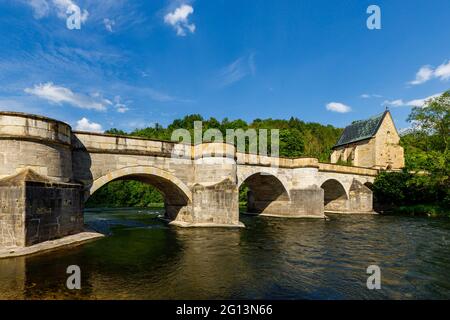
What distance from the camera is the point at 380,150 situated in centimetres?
3991

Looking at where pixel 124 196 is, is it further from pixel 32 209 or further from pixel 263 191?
pixel 32 209

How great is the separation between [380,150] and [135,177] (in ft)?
120

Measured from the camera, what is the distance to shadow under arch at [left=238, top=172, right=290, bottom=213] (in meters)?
24.8

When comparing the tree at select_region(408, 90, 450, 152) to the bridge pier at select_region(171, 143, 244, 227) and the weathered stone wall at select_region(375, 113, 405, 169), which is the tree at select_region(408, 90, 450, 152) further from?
the bridge pier at select_region(171, 143, 244, 227)

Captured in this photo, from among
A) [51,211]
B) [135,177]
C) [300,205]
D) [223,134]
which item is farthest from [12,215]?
[223,134]

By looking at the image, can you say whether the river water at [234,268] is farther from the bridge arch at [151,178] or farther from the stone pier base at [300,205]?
the stone pier base at [300,205]

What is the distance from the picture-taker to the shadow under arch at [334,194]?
99.1 feet

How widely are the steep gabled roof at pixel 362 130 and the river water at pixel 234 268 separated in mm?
30290

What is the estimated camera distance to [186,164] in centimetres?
1797

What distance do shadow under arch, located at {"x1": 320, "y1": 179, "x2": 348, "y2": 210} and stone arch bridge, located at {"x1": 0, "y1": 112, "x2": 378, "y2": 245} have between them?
0.27m

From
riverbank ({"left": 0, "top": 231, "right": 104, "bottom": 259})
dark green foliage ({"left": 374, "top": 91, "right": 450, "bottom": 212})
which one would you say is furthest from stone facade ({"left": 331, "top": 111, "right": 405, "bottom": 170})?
riverbank ({"left": 0, "top": 231, "right": 104, "bottom": 259})

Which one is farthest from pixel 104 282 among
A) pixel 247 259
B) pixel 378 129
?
pixel 378 129
